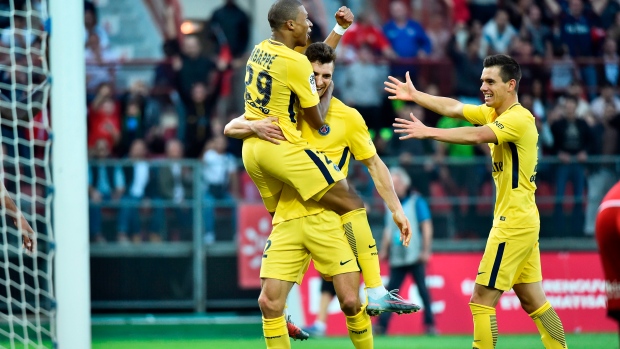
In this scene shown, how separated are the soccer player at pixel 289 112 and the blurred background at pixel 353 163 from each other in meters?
5.46

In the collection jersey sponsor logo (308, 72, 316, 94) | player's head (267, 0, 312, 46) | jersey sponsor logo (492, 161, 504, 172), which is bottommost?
jersey sponsor logo (492, 161, 504, 172)

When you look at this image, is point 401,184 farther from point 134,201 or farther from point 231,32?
point 231,32

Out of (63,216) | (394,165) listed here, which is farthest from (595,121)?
(63,216)

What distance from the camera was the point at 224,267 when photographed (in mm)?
12461

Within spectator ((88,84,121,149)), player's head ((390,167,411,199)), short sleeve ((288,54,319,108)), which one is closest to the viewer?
short sleeve ((288,54,319,108))

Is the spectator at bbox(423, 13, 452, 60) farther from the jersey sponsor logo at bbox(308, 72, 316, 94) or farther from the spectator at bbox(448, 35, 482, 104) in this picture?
the jersey sponsor logo at bbox(308, 72, 316, 94)

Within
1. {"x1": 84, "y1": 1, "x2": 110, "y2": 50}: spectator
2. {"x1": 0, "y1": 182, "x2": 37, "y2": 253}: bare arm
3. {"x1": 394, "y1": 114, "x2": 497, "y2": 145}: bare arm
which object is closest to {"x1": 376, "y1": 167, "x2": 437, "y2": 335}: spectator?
{"x1": 394, "y1": 114, "x2": 497, "y2": 145}: bare arm

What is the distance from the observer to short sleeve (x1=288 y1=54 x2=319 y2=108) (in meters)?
5.94

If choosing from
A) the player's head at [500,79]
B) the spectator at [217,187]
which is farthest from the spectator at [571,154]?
the player's head at [500,79]

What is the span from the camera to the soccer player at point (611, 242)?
182 inches

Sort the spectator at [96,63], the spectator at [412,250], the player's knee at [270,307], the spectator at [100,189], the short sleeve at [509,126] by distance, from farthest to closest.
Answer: the spectator at [96,63] → the spectator at [100,189] → the spectator at [412,250] → the short sleeve at [509,126] → the player's knee at [270,307]

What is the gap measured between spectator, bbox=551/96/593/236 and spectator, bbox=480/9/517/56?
54.6 inches

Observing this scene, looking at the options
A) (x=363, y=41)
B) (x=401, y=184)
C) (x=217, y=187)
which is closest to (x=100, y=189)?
(x=217, y=187)

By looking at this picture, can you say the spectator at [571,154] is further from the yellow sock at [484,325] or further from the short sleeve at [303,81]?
the short sleeve at [303,81]
